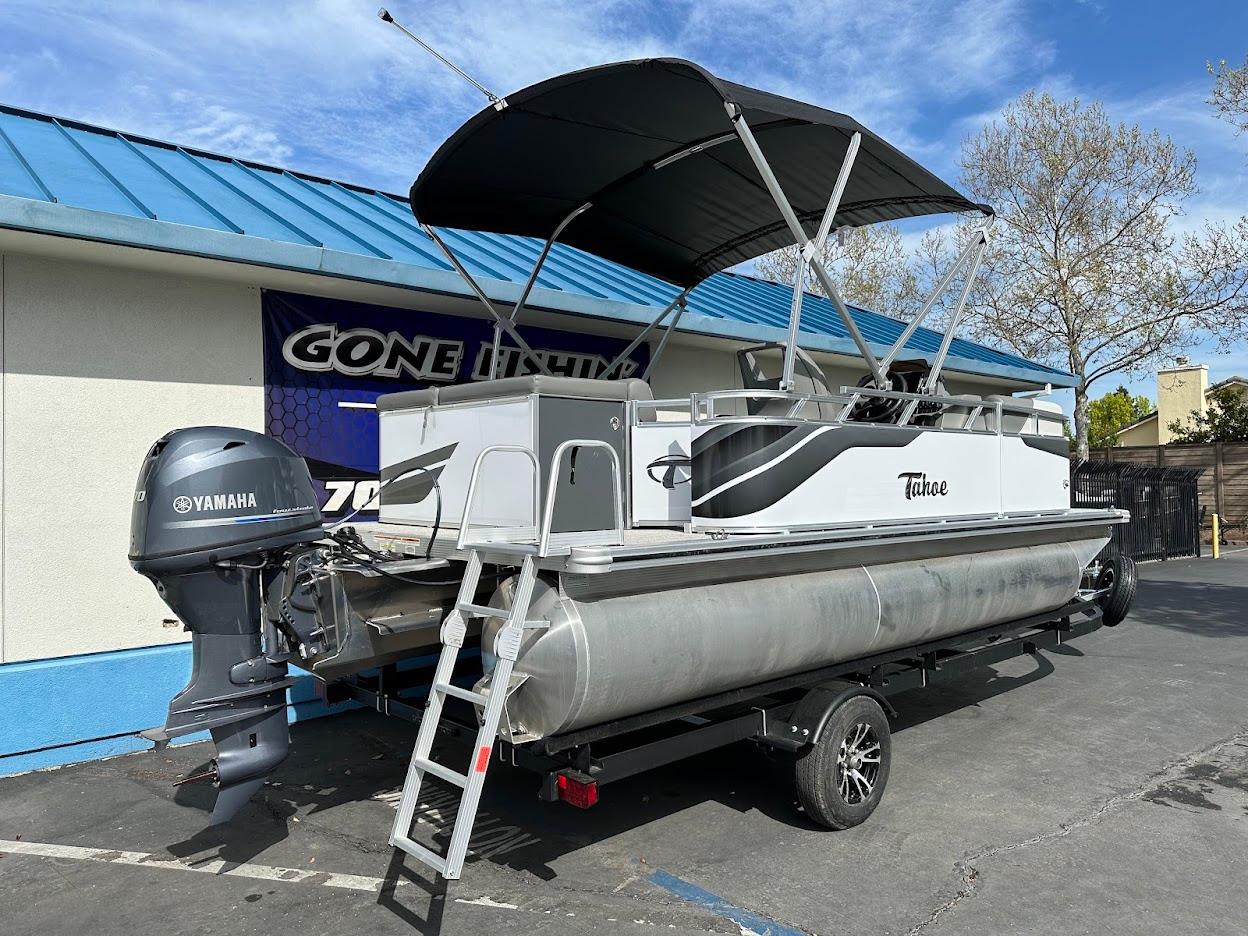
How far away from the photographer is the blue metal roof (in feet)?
19.0

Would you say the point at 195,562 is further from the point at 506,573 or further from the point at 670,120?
the point at 670,120

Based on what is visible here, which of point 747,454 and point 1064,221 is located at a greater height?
point 1064,221

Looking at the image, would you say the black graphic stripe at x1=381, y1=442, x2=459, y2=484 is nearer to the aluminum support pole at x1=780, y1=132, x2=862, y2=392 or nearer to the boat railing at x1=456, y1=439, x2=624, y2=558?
the boat railing at x1=456, y1=439, x2=624, y2=558

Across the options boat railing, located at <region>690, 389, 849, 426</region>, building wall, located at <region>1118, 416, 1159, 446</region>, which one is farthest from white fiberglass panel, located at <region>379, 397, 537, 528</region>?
building wall, located at <region>1118, 416, 1159, 446</region>

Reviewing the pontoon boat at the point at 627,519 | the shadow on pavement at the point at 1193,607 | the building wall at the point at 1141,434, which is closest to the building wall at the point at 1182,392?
the building wall at the point at 1141,434

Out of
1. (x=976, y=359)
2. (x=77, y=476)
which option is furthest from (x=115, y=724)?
(x=976, y=359)

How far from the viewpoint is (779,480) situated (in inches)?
177

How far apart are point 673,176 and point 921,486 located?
2704 millimetres

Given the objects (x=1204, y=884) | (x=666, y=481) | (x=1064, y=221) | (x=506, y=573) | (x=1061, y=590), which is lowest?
(x=1204, y=884)

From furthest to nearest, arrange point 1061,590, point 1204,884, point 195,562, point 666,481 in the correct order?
1. point 1061,590
2. point 666,481
3. point 1204,884
4. point 195,562

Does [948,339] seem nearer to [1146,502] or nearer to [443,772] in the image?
[443,772]

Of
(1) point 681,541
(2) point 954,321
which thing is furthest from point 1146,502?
(1) point 681,541

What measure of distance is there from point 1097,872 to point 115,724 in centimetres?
598

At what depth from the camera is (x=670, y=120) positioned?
530 centimetres
